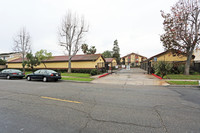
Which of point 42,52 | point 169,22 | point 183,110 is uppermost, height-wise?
point 169,22

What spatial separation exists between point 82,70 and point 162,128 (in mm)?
18577

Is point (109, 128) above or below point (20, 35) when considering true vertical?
below

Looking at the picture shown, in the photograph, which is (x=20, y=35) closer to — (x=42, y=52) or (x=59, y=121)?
(x=42, y=52)

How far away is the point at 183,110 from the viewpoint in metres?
3.90

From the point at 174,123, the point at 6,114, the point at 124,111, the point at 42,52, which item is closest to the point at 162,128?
the point at 174,123

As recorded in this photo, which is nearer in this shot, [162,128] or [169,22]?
[162,128]

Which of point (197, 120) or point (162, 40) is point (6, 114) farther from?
point (162, 40)

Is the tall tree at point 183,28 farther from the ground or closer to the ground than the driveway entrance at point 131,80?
farther from the ground

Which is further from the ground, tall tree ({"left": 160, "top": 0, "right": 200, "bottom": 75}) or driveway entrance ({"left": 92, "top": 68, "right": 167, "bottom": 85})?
tall tree ({"left": 160, "top": 0, "right": 200, "bottom": 75})

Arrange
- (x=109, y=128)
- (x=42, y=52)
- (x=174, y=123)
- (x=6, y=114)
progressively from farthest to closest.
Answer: (x=42, y=52)
(x=6, y=114)
(x=174, y=123)
(x=109, y=128)

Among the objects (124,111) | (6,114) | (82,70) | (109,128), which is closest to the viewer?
(109,128)

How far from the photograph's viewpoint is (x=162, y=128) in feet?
8.87

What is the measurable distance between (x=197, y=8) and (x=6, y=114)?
22141 mm

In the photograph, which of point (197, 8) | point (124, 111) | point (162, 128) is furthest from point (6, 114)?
point (197, 8)
